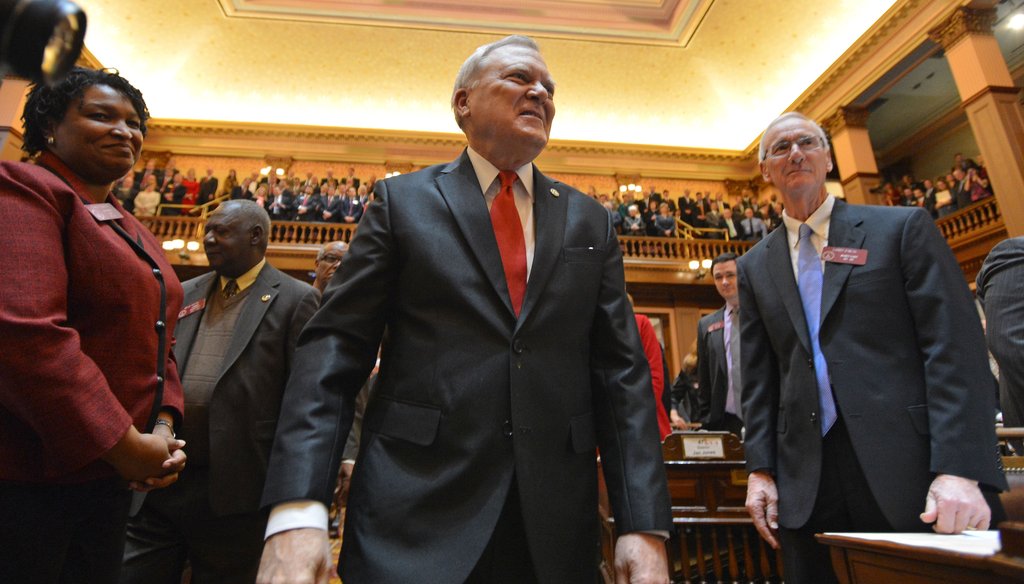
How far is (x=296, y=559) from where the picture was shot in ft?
2.94

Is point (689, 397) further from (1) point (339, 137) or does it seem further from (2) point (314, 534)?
(1) point (339, 137)

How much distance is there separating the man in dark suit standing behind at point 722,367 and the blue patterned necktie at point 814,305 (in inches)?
69.0

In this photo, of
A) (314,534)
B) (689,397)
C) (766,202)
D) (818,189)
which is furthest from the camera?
(766,202)

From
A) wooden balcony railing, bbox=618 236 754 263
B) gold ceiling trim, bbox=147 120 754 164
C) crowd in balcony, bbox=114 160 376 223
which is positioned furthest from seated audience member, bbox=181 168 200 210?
wooden balcony railing, bbox=618 236 754 263

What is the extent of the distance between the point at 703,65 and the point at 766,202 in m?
3.65

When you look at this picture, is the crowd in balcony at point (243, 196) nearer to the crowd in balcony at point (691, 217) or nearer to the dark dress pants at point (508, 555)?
the crowd in balcony at point (691, 217)

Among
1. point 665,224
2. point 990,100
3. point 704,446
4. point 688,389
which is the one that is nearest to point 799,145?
point 704,446

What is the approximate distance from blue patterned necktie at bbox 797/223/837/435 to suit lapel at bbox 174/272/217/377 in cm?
203

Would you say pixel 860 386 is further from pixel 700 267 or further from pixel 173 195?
pixel 173 195

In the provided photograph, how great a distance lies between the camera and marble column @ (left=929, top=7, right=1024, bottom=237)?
28.4 feet

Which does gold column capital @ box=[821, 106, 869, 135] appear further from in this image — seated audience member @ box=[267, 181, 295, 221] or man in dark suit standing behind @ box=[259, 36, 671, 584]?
man in dark suit standing behind @ box=[259, 36, 671, 584]

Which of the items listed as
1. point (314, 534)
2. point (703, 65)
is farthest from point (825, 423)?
point (703, 65)

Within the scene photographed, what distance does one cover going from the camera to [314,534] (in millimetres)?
936

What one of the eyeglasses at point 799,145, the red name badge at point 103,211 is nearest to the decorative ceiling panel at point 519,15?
the eyeglasses at point 799,145
